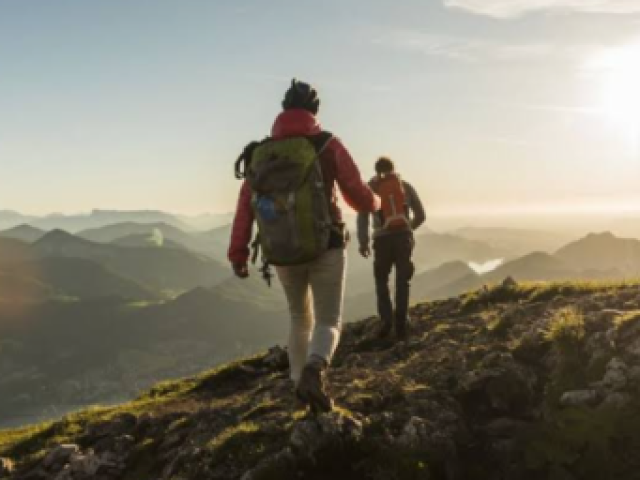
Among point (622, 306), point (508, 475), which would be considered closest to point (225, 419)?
point (508, 475)

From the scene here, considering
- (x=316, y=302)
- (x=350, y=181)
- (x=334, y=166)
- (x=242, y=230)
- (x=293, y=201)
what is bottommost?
(x=316, y=302)

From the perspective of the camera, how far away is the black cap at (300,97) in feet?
23.7

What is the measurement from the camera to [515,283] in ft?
50.9

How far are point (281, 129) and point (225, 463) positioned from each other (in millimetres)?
3929

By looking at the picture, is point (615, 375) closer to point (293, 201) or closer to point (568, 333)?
point (568, 333)

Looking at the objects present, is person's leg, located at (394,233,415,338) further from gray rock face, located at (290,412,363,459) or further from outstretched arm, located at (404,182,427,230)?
gray rock face, located at (290,412,363,459)

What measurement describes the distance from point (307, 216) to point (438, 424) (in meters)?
2.80

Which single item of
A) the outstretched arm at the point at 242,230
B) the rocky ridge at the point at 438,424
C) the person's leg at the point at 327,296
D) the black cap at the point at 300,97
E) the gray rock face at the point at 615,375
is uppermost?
the black cap at the point at 300,97

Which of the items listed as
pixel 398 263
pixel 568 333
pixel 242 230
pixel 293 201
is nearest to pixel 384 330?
pixel 398 263

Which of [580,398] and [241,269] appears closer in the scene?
[580,398]

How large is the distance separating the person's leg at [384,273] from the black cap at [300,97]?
607 centimetres

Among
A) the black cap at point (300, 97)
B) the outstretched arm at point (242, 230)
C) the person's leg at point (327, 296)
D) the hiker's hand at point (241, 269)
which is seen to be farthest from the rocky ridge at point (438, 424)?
the black cap at point (300, 97)

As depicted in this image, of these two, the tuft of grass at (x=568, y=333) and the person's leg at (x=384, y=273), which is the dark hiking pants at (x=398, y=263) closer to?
the person's leg at (x=384, y=273)

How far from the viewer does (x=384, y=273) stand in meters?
13.3
